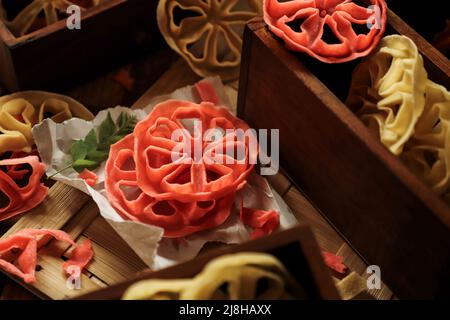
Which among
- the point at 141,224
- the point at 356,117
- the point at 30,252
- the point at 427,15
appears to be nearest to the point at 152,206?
the point at 141,224

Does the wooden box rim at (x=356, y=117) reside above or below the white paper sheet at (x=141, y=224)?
above

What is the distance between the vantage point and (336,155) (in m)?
0.74

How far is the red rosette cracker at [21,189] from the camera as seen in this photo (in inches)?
32.0

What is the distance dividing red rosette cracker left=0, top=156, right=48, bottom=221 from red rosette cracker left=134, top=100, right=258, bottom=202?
13 centimetres

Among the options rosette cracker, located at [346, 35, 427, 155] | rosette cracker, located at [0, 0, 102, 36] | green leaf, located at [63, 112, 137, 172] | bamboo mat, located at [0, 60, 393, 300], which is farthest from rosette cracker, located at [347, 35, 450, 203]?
rosette cracker, located at [0, 0, 102, 36]

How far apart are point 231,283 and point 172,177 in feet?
0.72

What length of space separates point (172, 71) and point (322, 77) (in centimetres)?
24

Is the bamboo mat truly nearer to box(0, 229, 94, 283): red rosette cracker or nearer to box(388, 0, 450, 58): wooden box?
box(0, 229, 94, 283): red rosette cracker

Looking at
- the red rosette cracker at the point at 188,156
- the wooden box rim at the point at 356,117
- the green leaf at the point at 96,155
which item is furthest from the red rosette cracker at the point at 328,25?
the green leaf at the point at 96,155

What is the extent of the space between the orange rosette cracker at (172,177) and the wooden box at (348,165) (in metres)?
0.07

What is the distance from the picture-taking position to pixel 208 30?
0.92 metres

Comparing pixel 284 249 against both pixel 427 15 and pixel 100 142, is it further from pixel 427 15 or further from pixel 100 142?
pixel 427 15

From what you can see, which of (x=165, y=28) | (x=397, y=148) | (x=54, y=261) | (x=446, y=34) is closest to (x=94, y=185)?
(x=54, y=261)

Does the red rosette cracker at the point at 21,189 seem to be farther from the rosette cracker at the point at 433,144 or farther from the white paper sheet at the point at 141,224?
the rosette cracker at the point at 433,144
